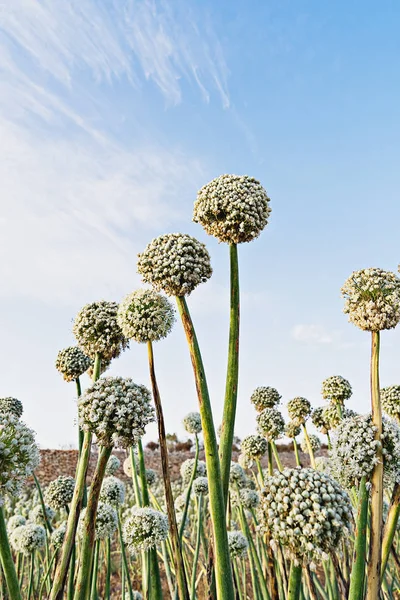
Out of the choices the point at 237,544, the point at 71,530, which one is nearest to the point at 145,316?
the point at 71,530

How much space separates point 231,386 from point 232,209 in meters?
0.96

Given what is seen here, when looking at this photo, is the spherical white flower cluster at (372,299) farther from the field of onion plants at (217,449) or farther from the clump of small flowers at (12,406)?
the clump of small flowers at (12,406)

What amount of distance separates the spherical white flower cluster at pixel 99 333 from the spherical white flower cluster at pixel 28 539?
3406 mm

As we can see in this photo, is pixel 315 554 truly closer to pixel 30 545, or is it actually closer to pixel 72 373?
pixel 72 373

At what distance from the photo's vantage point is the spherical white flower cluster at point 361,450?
7.04 ft

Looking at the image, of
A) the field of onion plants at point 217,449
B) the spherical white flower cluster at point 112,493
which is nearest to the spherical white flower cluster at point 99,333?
the field of onion plants at point 217,449

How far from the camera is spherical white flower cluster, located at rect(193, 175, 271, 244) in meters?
2.45

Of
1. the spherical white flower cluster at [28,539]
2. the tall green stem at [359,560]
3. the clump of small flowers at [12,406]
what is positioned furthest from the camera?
the spherical white flower cluster at [28,539]

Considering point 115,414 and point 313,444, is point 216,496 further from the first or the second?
point 313,444

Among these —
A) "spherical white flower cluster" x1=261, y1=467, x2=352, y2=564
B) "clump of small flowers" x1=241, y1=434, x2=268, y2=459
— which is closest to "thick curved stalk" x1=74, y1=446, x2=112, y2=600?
"spherical white flower cluster" x1=261, y1=467, x2=352, y2=564

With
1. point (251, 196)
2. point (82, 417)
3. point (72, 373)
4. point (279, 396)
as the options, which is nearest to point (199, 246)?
point (251, 196)

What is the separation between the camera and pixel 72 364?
147 inches

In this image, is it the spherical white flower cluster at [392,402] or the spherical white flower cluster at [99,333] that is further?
the spherical white flower cluster at [392,402]

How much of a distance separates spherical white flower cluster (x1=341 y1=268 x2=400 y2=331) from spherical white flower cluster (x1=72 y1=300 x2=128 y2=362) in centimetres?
143
